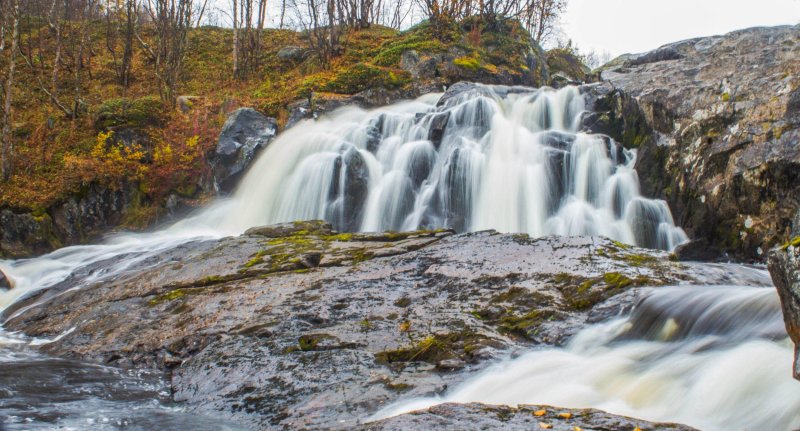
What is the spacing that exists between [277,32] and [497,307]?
24392mm

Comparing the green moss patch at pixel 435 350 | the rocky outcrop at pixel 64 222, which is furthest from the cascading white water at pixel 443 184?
the green moss patch at pixel 435 350

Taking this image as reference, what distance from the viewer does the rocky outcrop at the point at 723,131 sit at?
7.68 metres

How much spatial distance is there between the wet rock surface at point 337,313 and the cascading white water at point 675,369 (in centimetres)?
23

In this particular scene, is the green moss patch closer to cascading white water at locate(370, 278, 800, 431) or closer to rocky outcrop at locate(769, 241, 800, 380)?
cascading white water at locate(370, 278, 800, 431)

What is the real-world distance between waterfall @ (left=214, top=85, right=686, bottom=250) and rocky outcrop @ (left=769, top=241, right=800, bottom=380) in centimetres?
666

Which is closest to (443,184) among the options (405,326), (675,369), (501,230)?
(501,230)

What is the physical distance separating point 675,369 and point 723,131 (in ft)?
22.7

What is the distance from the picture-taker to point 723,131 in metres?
8.88

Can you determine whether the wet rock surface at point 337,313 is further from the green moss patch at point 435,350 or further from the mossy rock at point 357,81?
the mossy rock at point 357,81

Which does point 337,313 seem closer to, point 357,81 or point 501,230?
point 501,230

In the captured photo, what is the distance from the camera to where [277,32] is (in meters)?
26.1

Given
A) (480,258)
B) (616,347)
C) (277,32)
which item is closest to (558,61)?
(277,32)

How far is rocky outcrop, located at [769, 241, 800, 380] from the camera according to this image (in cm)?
233

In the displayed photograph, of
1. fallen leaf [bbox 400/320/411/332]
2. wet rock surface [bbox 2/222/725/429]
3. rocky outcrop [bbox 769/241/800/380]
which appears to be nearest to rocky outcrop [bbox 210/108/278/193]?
wet rock surface [bbox 2/222/725/429]
